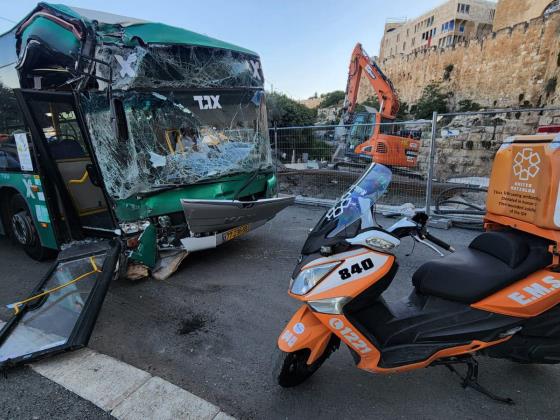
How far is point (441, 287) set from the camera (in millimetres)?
2008

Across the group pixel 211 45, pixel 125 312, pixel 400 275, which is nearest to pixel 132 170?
pixel 125 312

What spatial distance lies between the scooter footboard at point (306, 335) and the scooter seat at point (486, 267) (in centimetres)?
73

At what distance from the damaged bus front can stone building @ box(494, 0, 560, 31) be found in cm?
3909

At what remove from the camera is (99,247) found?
388cm

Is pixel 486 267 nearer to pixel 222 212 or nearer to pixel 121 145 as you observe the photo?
pixel 222 212

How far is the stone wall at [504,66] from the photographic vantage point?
83.7ft

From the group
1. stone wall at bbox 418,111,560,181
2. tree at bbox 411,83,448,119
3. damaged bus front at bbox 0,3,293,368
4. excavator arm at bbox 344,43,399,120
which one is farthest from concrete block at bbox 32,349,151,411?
tree at bbox 411,83,448,119

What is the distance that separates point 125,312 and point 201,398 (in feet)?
5.21

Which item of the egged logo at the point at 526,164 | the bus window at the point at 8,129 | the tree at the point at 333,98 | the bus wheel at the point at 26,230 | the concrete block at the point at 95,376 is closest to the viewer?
the egged logo at the point at 526,164

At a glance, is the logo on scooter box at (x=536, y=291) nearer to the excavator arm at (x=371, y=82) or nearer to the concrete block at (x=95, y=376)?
the concrete block at (x=95, y=376)

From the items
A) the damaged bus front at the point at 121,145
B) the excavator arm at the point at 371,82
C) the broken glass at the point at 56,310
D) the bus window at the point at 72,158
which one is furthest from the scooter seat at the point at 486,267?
the excavator arm at the point at 371,82

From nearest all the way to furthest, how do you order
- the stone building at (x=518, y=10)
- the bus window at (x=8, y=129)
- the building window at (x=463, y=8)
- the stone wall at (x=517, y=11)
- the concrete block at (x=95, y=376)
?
the concrete block at (x=95, y=376) → the bus window at (x=8, y=129) → the stone building at (x=518, y=10) → the stone wall at (x=517, y=11) → the building window at (x=463, y=8)

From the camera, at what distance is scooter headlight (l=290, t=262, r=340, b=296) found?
75.5 inches

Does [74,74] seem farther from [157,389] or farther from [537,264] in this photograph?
[537,264]
